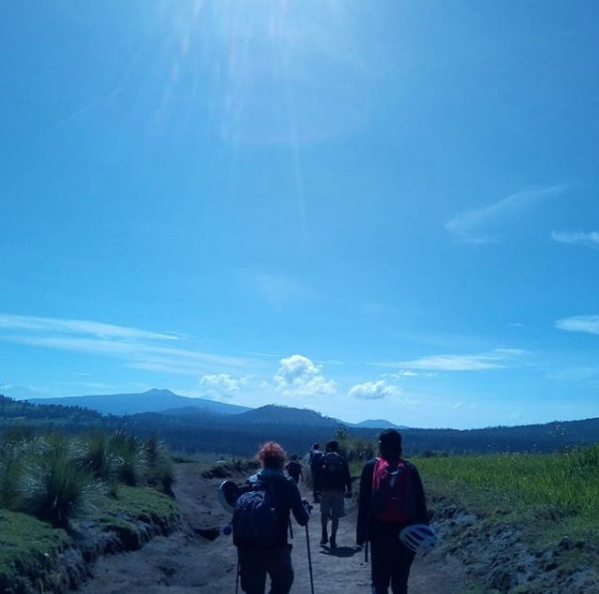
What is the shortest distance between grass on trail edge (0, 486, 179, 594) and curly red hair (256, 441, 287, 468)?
133 inches

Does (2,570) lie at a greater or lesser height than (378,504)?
lesser

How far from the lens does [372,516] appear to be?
699 centimetres

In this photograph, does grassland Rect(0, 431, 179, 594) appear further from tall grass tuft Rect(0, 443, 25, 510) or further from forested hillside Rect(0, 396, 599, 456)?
forested hillside Rect(0, 396, 599, 456)

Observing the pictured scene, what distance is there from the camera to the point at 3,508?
1144 cm

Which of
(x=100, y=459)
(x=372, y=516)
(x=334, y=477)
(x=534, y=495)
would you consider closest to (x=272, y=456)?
(x=372, y=516)

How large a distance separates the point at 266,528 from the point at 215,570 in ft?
21.7

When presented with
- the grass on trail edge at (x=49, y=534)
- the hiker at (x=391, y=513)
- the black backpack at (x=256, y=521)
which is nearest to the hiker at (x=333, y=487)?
the grass on trail edge at (x=49, y=534)

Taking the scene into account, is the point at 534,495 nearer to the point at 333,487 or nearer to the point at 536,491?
the point at 536,491

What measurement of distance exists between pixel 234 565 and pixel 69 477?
329 centimetres

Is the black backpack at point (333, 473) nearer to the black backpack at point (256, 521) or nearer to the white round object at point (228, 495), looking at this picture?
the white round object at point (228, 495)

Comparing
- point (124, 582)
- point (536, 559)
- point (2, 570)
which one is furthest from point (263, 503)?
point (124, 582)

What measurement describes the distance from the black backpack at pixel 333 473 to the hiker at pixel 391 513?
729 cm

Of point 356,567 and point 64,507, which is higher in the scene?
point 64,507

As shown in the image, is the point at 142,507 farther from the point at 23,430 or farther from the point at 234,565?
the point at 23,430
